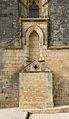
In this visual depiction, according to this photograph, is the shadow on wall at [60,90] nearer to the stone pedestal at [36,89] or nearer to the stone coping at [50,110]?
the stone pedestal at [36,89]

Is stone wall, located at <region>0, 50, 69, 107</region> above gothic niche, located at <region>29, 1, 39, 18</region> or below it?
below

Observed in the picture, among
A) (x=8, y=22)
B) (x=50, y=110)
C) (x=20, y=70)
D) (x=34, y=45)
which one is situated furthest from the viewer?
(x=34, y=45)

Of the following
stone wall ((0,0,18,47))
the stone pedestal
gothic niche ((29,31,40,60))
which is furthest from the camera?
gothic niche ((29,31,40,60))

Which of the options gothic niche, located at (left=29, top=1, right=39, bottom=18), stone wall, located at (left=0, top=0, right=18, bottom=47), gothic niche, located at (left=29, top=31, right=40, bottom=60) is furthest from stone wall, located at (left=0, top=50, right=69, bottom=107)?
gothic niche, located at (left=29, top=1, right=39, bottom=18)

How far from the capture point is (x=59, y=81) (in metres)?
11.7

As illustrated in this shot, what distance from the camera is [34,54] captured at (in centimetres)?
1196

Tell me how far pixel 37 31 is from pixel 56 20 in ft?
3.08

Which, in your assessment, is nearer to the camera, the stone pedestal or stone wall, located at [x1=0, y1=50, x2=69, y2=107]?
the stone pedestal

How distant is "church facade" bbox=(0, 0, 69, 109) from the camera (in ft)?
37.0

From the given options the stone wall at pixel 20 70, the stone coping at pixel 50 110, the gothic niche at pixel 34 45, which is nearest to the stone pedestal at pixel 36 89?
the stone wall at pixel 20 70

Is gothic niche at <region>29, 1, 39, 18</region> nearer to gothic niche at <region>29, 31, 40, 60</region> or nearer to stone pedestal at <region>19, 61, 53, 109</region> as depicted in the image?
gothic niche at <region>29, 31, 40, 60</region>

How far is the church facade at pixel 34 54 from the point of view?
11266 mm

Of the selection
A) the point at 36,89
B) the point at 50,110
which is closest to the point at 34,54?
the point at 36,89

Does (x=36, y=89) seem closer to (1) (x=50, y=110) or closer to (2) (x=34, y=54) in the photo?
(1) (x=50, y=110)
